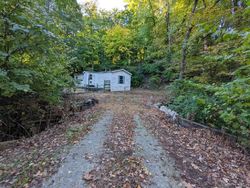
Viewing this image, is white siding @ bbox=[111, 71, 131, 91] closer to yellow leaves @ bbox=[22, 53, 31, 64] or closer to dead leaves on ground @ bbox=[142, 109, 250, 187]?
dead leaves on ground @ bbox=[142, 109, 250, 187]

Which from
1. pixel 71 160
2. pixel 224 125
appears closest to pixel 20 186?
pixel 71 160

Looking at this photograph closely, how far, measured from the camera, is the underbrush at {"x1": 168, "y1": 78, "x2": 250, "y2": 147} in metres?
3.55

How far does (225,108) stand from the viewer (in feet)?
16.5

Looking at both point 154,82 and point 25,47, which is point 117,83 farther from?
point 25,47

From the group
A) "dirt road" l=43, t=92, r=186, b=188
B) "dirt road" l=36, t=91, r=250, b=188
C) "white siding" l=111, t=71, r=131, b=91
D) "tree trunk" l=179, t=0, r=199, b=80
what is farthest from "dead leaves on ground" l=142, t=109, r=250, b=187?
"white siding" l=111, t=71, r=131, b=91

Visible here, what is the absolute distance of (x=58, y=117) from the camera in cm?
665

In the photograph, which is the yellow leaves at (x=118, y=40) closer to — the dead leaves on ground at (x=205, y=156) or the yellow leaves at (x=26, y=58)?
the yellow leaves at (x=26, y=58)

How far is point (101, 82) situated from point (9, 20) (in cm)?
1629

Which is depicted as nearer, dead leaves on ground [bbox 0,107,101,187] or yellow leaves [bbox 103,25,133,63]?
dead leaves on ground [bbox 0,107,101,187]

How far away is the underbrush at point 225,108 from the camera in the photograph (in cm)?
355

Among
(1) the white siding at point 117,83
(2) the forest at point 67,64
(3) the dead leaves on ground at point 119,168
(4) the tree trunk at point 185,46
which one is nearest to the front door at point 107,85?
(1) the white siding at point 117,83

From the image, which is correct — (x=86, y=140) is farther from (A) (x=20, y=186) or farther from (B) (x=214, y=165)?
(B) (x=214, y=165)

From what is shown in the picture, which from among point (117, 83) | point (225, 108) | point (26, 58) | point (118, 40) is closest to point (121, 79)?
point (117, 83)

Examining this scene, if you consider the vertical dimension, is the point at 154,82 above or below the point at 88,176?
above
